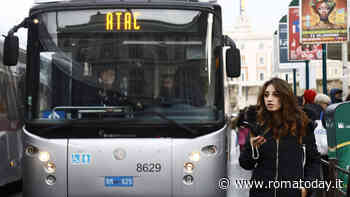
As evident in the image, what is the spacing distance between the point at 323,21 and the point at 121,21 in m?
11.2

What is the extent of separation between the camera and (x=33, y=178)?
7.12 meters

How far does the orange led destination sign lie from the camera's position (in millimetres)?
7324

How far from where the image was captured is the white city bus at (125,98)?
7020mm

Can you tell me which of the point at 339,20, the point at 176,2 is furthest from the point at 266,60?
the point at 176,2

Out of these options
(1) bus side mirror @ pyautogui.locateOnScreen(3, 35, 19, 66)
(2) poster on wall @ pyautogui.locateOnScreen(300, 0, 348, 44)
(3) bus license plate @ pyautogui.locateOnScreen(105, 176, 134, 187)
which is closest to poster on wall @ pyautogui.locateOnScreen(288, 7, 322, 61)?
(2) poster on wall @ pyautogui.locateOnScreen(300, 0, 348, 44)

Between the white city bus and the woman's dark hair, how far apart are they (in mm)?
2514

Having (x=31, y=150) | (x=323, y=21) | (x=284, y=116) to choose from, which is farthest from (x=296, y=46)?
(x=284, y=116)

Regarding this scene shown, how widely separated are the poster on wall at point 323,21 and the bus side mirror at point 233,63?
10361 millimetres

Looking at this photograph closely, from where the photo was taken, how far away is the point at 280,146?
436 cm

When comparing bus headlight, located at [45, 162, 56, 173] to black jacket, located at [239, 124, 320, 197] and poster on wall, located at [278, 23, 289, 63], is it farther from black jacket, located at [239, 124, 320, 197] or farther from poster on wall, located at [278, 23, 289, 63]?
poster on wall, located at [278, 23, 289, 63]

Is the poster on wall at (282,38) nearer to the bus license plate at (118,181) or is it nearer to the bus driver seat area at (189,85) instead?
the bus driver seat area at (189,85)

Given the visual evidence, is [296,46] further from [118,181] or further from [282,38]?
[118,181]

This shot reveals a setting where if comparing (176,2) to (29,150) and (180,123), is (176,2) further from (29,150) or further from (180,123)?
(29,150)

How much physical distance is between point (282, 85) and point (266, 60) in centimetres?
10932
